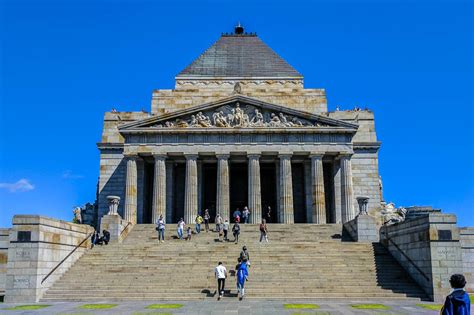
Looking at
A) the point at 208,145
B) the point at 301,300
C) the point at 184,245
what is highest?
the point at 208,145

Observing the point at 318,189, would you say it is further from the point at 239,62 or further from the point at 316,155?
the point at 239,62

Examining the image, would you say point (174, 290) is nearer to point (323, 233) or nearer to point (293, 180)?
point (323, 233)

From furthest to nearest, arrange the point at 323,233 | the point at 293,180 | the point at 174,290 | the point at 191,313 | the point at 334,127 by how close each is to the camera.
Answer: the point at 293,180 → the point at 334,127 → the point at 323,233 → the point at 174,290 → the point at 191,313

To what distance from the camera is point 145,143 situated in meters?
43.1

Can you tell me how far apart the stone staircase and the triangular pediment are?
46.3 ft

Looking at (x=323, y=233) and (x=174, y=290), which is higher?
(x=323, y=233)

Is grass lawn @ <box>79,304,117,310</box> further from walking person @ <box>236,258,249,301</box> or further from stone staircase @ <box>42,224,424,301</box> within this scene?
walking person @ <box>236,258,249,301</box>

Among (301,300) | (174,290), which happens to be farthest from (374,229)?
(174,290)

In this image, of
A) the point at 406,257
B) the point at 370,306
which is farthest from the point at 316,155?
the point at 370,306

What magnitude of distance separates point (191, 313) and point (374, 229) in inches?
732

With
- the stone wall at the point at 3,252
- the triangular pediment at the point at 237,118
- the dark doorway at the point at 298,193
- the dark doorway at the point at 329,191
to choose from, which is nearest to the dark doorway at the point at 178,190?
the triangular pediment at the point at 237,118

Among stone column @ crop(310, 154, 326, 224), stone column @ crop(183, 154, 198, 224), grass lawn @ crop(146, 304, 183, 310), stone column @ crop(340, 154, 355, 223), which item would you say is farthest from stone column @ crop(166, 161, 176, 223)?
grass lawn @ crop(146, 304, 183, 310)

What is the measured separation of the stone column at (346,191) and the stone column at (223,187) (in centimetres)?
1033

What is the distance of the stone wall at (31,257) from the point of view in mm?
22203
